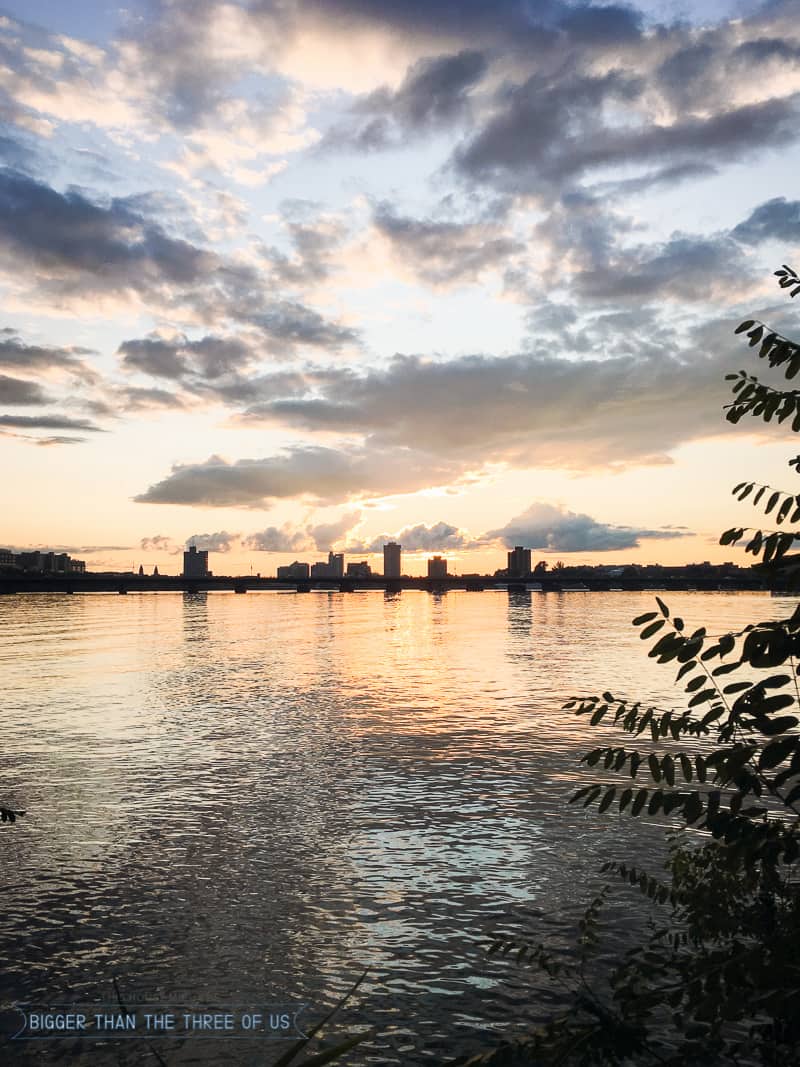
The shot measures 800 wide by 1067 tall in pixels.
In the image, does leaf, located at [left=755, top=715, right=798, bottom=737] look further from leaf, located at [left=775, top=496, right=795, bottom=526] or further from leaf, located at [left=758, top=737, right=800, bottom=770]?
leaf, located at [left=775, top=496, right=795, bottom=526]

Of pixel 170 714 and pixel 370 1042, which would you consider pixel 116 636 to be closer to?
pixel 170 714

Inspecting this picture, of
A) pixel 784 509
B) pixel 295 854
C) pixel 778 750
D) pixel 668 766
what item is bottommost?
pixel 295 854

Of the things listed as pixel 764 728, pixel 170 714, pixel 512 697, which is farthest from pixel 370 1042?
pixel 512 697

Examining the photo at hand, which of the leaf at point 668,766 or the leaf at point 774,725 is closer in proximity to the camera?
the leaf at point 774,725

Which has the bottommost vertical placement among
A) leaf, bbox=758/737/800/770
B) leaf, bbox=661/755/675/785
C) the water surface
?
the water surface

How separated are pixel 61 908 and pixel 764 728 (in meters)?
14.8

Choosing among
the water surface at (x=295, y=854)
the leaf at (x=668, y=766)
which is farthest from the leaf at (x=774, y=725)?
the water surface at (x=295, y=854)

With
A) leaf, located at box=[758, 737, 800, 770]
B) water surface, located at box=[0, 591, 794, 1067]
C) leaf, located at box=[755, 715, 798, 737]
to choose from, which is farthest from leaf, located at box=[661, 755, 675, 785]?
water surface, located at box=[0, 591, 794, 1067]

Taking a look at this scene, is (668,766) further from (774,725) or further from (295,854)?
(295,854)

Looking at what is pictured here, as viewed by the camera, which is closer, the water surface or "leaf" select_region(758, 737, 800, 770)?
"leaf" select_region(758, 737, 800, 770)

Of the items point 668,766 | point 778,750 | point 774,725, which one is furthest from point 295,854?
point 778,750

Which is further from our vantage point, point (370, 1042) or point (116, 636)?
point (116, 636)

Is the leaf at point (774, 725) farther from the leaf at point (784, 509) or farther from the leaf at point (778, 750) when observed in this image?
the leaf at point (784, 509)

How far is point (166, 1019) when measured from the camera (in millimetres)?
11711
